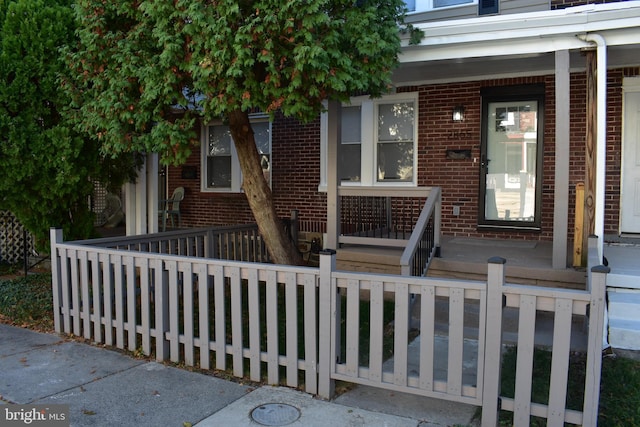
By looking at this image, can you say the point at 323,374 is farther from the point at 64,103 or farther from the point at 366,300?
the point at 64,103

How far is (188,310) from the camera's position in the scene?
450 centimetres

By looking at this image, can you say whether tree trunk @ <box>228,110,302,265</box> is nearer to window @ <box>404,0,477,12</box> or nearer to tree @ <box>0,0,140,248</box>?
tree @ <box>0,0,140,248</box>

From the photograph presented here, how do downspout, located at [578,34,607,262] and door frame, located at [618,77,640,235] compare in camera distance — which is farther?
door frame, located at [618,77,640,235]

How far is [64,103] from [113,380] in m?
3.70

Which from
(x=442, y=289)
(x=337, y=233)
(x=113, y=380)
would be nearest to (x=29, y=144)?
(x=113, y=380)

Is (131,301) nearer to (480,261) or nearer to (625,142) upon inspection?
(480,261)

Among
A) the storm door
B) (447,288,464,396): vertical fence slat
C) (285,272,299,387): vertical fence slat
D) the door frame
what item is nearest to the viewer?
(447,288,464,396): vertical fence slat

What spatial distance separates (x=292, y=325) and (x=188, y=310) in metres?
1.07

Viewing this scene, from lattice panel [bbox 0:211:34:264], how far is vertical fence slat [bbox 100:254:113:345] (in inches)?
219

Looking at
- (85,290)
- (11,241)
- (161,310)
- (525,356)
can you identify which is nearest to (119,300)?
(85,290)

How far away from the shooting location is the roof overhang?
5.22 metres

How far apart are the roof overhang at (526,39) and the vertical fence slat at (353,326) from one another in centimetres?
348

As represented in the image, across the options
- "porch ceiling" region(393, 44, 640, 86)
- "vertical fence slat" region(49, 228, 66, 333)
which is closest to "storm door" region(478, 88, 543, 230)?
"porch ceiling" region(393, 44, 640, 86)

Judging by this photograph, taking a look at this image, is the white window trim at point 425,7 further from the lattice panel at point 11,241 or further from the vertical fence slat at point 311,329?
the lattice panel at point 11,241
